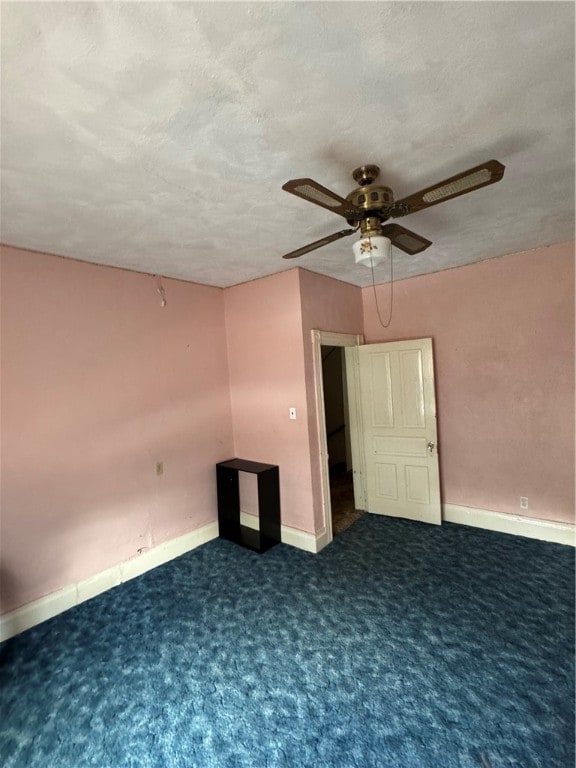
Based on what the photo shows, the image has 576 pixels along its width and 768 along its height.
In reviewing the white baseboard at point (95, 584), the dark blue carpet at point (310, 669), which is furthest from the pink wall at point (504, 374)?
the white baseboard at point (95, 584)

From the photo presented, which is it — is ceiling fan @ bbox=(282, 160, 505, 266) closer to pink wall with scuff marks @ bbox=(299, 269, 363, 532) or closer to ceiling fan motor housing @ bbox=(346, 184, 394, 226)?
ceiling fan motor housing @ bbox=(346, 184, 394, 226)

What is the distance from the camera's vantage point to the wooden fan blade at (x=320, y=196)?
4.17 feet

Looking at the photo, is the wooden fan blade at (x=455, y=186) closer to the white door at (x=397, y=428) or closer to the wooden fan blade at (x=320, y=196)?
the wooden fan blade at (x=320, y=196)

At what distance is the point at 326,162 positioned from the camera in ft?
5.52

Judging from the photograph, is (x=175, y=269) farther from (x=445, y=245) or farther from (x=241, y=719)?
(x=241, y=719)

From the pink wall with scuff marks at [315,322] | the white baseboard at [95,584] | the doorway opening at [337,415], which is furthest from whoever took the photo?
the doorway opening at [337,415]

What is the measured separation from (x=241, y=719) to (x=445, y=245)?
3397 millimetres

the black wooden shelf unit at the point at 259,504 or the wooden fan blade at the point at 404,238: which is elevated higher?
the wooden fan blade at the point at 404,238

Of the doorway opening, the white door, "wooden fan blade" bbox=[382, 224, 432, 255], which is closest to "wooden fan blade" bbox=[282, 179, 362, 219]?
"wooden fan blade" bbox=[382, 224, 432, 255]

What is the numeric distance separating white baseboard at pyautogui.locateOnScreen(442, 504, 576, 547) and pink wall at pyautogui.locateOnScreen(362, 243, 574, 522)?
6 centimetres

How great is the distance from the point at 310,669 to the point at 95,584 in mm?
1820

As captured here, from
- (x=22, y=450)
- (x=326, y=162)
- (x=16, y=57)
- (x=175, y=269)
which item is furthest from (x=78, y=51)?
(x=22, y=450)

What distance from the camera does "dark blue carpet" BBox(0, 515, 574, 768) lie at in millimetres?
1598

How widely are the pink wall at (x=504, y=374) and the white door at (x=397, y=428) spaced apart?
25 cm
